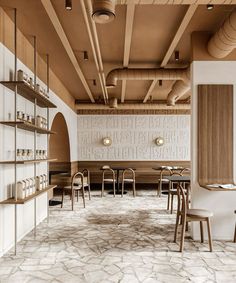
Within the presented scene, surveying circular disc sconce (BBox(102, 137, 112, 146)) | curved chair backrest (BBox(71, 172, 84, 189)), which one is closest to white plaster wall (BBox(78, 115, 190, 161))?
circular disc sconce (BBox(102, 137, 112, 146))

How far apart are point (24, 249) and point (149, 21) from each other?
145 inches

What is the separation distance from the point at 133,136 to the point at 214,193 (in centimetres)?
676

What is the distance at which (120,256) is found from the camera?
12.8ft

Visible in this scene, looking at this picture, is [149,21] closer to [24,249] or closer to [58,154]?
[24,249]

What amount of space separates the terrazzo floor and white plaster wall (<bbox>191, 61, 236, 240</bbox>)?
0.25 m

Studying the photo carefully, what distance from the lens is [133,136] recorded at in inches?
447

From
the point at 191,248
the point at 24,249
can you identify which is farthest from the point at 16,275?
the point at 191,248

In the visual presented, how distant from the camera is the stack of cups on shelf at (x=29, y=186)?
161 inches

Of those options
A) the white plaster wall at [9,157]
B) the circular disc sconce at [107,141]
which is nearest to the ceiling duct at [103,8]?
the white plaster wall at [9,157]

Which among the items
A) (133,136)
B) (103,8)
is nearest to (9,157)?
(103,8)

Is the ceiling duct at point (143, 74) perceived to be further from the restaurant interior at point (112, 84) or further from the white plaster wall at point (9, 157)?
the white plaster wall at point (9, 157)

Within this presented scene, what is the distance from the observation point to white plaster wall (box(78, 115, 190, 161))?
1132 cm

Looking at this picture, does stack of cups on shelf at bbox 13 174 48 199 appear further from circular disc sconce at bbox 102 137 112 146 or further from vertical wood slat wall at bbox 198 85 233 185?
circular disc sconce at bbox 102 137 112 146

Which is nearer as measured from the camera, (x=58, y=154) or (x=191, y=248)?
(x=191, y=248)
